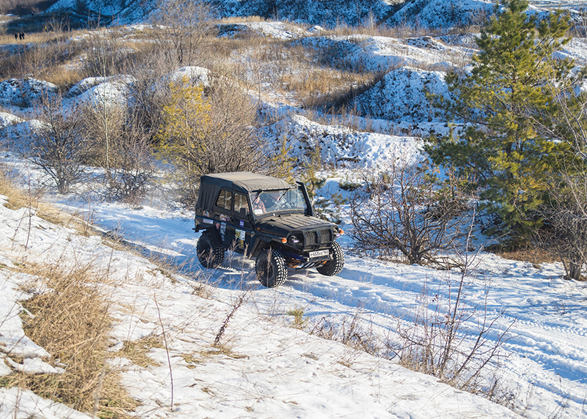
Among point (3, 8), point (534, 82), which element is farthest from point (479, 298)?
point (3, 8)

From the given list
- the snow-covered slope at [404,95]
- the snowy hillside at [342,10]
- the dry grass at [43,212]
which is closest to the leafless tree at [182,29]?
the snow-covered slope at [404,95]

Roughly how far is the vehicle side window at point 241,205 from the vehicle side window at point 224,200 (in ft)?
0.60

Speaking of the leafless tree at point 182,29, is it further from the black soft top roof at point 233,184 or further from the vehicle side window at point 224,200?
the vehicle side window at point 224,200

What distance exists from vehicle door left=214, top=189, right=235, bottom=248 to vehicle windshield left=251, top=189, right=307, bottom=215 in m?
0.62

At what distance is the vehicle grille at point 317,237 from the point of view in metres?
7.17

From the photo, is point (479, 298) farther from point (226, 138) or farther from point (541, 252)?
point (226, 138)

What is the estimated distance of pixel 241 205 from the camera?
783 cm

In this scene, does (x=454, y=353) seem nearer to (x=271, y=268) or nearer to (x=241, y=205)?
(x=271, y=268)

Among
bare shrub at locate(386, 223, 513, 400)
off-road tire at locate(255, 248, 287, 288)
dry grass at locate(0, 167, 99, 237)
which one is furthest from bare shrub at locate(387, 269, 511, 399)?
dry grass at locate(0, 167, 99, 237)

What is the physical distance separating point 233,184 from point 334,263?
244 centimetres

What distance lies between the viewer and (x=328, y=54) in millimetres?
31438

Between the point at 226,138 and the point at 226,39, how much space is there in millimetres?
24265

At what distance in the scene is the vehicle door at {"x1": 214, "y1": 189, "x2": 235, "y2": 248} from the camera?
804cm

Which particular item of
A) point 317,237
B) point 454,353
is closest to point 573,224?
point 454,353
